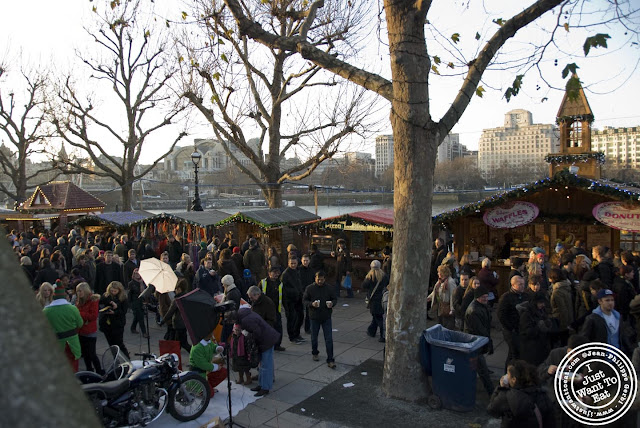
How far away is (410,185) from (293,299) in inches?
152

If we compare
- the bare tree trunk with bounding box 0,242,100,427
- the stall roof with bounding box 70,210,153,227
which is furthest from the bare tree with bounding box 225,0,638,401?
the stall roof with bounding box 70,210,153,227

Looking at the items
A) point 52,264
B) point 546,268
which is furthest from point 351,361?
point 52,264

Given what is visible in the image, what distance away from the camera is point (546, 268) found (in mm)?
10203

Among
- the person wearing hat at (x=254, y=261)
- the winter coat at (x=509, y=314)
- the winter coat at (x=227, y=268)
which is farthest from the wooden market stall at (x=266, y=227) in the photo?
the winter coat at (x=509, y=314)

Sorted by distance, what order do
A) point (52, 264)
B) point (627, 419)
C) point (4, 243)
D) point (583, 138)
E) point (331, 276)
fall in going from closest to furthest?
point (4, 243)
point (627, 419)
point (52, 264)
point (331, 276)
point (583, 138)

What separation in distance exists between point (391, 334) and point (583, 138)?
42.3 ft

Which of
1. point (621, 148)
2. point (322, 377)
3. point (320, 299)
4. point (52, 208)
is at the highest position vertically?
point (621, 148)

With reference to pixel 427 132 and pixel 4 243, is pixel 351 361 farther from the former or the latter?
pixel 4 243

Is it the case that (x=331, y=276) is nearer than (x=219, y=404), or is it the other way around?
(x=219, y=404)

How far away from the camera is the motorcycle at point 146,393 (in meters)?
Result: 5.31

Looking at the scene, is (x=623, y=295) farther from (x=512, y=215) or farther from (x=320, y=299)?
(x=512, y=215)

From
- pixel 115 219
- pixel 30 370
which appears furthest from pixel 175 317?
pixel 115 219

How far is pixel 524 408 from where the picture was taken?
418 cm

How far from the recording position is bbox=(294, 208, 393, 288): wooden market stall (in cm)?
1448
